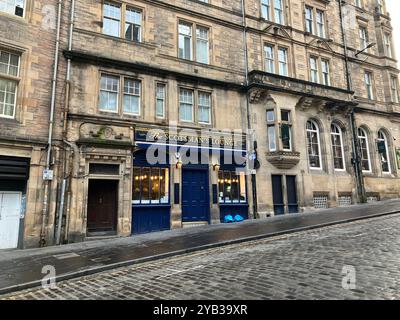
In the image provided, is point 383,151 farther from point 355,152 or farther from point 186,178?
point 186,178

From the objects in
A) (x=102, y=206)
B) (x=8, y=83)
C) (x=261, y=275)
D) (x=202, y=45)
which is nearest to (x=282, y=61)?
(x=202, y=45)

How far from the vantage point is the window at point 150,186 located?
45.8 feet

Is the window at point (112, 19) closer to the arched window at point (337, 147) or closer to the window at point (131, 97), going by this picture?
the window at point (131, 97)

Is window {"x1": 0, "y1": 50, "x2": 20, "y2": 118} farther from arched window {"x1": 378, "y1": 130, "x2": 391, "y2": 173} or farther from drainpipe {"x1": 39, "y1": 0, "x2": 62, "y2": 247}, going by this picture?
arched window {"x1": 378, "y1": 130, "x2": 391, "y2": 173}

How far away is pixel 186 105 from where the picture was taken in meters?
16.0

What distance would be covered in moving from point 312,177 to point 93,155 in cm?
1305

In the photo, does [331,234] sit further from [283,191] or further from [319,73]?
[319,73]

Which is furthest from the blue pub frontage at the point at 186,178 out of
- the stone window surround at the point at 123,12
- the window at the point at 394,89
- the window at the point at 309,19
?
the window at the point at 394,89

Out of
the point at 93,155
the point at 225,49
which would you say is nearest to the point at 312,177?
the point at 225,49

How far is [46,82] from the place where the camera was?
12.6 m

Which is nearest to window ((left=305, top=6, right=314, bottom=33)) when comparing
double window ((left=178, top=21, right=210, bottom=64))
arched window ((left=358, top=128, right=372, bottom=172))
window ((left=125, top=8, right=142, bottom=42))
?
arched window ((left=358, top=128, right=372, bottom=172))

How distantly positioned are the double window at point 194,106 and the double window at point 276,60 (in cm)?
533

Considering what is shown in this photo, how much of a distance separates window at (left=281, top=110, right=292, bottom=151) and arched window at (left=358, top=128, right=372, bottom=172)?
8.03 m

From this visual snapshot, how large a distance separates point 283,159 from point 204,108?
537 centimetres
